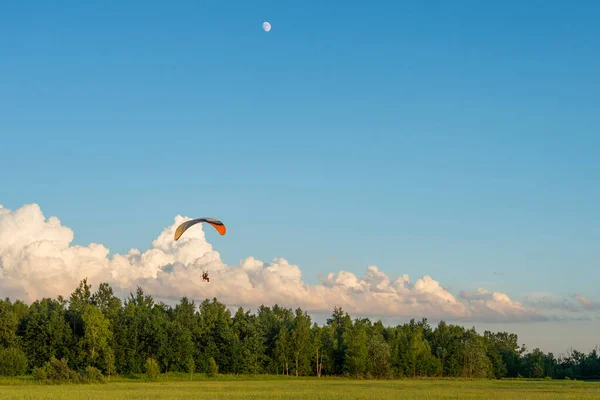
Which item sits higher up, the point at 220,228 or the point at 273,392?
the point at 220,228

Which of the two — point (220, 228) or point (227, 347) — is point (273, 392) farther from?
point (227, 347)

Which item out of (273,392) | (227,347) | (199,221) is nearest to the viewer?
(199,221)

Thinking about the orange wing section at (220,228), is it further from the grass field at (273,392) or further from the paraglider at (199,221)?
the grass field at (273,392)

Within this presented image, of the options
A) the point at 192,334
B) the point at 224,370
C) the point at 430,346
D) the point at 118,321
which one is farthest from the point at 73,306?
the point at 430,346

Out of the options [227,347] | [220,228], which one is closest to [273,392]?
[220,228]

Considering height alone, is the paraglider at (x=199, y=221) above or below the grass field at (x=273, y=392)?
above

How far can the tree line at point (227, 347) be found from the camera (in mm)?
113562

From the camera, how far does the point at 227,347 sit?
126 meters

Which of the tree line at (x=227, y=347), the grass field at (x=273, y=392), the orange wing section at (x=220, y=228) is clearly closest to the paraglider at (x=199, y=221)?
the orange wing section at (x=220, y=228)

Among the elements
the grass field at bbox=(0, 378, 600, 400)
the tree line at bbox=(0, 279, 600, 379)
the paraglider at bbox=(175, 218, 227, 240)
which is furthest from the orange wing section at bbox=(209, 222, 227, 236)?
the tree line at bbox=(0, 279, 600, 379)

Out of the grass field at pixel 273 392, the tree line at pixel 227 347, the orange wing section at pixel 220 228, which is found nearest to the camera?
the grass field at pixel 273 392

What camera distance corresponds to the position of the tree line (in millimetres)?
113562

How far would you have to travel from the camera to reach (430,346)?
146 m

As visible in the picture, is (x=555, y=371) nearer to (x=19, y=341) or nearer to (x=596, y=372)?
(x=596, y=372)
